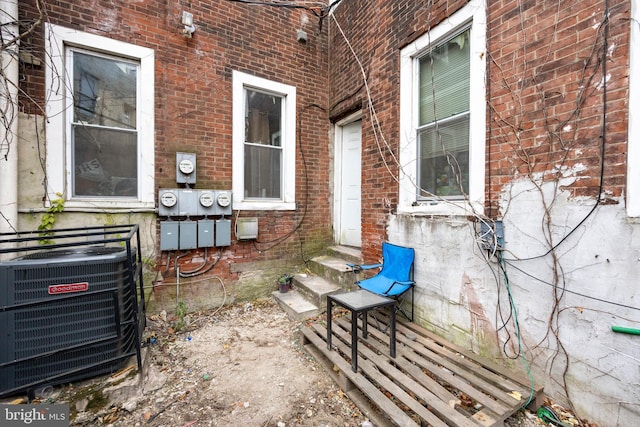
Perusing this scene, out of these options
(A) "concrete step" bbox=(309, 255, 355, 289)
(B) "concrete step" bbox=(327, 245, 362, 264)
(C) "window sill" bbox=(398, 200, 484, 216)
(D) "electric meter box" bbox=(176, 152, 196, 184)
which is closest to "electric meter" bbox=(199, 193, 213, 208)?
(D) "electric meter box" bbox=(176, 152, 196, 184)

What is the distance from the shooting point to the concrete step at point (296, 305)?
363cm

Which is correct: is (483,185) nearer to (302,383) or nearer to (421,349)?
(421,349)

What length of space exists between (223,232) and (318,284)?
161 centimetres

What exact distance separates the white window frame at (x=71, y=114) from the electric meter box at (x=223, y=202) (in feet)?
2.60

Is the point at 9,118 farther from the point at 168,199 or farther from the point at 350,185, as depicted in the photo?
the point at 350,185

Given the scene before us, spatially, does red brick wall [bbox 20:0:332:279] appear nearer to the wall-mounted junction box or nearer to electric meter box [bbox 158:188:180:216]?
electric meter box [bbox 158:188:180:216]

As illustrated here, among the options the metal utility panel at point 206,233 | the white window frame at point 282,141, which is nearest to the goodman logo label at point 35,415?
the metal utility panel at point 206,233

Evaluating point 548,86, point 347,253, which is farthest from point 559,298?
point 347,253

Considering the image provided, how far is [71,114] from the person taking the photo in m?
3.29

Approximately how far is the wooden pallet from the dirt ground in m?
0.15

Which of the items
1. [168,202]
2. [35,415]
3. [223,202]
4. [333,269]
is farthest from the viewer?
[333,269]

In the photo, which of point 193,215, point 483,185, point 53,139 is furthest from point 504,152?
point 53,139

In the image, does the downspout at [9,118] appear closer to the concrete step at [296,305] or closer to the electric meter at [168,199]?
the electric meter at [168,199]

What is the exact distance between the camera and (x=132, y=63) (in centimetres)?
359
